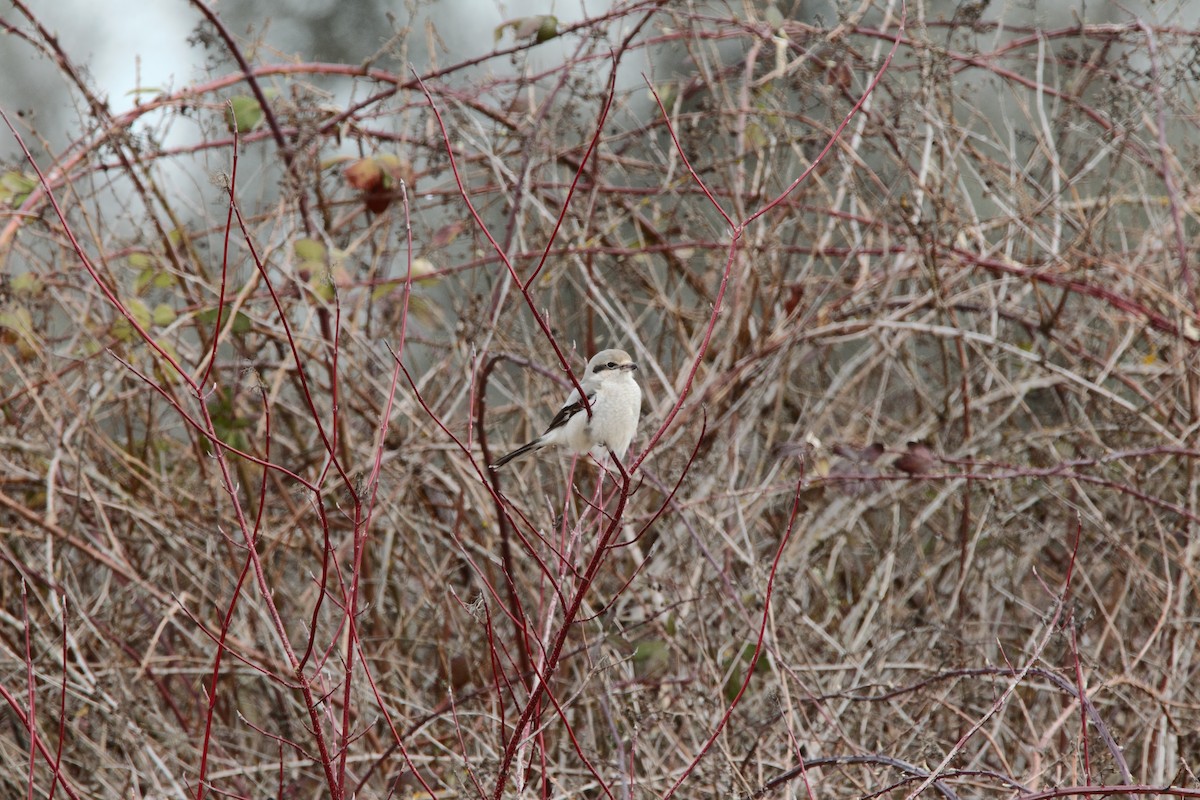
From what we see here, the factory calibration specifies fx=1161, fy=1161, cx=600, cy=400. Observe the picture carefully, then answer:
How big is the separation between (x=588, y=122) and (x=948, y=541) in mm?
2327

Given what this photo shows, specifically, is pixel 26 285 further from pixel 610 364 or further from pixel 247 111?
pixel 610 364

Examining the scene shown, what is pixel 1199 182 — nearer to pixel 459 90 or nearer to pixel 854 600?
pixel 854 600

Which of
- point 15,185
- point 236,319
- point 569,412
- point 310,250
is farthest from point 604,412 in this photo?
point 15,185

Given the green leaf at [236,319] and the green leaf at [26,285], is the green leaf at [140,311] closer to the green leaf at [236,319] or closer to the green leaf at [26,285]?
the green leaf at [236,319]

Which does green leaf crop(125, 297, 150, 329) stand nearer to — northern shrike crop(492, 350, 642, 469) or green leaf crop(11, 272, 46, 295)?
green leaf crop(11, 272, 46, 295)

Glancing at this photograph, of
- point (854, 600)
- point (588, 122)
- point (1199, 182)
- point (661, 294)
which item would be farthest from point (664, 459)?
point (1199, 182)

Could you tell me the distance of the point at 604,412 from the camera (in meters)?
3.52

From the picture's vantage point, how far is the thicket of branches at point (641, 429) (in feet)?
12.0

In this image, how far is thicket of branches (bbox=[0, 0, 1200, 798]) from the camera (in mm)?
3660

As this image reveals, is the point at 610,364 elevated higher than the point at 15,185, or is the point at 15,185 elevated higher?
the point at 15,185

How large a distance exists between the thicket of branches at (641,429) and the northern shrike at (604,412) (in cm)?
11

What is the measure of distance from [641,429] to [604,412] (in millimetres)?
810

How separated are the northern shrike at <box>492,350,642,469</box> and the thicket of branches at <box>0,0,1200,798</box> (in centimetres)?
11

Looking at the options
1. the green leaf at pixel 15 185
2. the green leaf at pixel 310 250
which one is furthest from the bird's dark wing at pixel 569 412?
the green leaf at pixel 15 185
